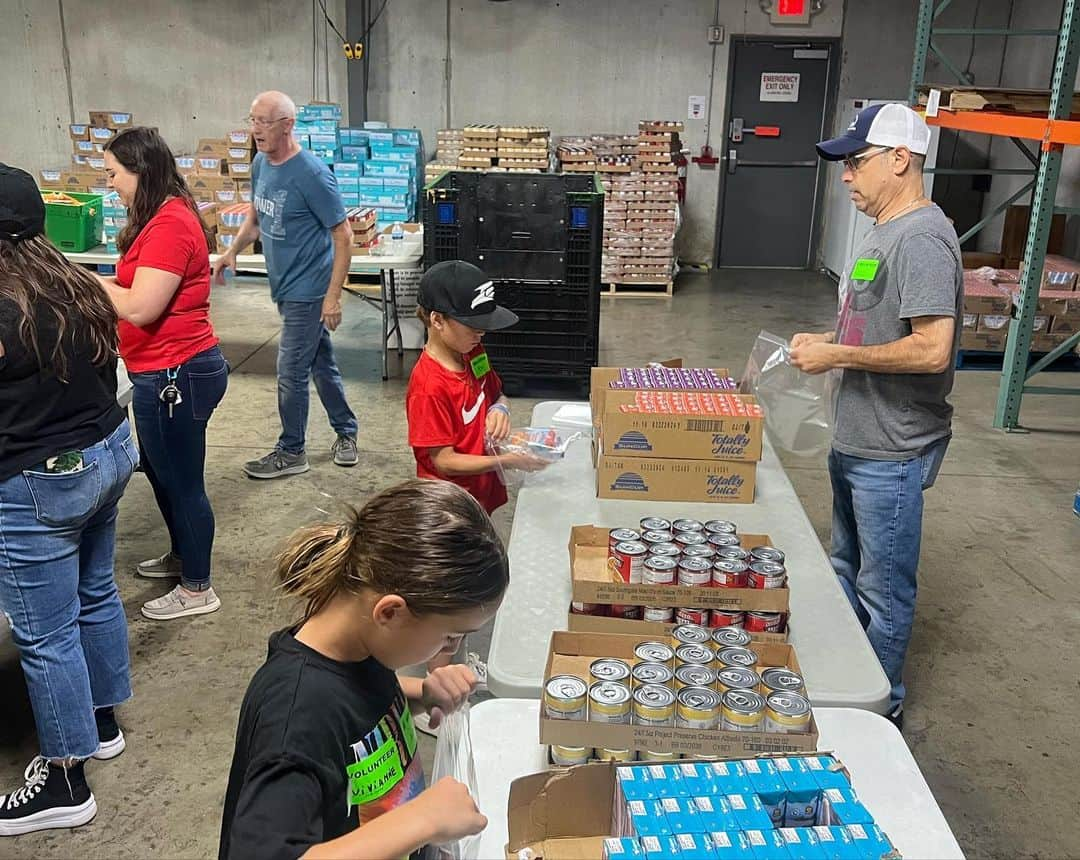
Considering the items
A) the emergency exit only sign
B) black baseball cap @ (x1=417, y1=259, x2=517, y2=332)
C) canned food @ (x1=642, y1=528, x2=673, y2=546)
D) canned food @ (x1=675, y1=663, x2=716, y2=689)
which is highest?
the emergency exit only sign

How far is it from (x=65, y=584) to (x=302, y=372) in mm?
2607

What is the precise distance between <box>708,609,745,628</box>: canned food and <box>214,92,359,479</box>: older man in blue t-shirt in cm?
340

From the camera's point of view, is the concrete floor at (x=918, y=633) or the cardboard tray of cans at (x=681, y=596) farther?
the concrete floor at (x=918, y=633)

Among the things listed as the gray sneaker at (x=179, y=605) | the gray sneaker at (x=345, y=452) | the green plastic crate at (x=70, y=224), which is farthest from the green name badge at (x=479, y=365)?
the green plastic crate at (x=70, y=224)

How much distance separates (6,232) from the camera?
92.0 inches

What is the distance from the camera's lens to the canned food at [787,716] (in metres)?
1.64

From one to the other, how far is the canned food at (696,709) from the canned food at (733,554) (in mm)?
545

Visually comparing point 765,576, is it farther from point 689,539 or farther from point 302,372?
point 302,372

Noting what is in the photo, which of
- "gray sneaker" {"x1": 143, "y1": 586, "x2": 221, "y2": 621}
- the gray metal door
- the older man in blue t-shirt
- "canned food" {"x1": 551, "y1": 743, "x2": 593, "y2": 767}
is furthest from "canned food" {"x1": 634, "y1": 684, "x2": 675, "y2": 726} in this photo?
the gray metal door

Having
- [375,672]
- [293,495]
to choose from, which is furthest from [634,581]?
[293,495]

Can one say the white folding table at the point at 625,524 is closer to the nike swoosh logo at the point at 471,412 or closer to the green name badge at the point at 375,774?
the nike swoosh logo at the point at 471,412

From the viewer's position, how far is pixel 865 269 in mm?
2791

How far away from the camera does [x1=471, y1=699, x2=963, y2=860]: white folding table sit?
→ 1.65 meters

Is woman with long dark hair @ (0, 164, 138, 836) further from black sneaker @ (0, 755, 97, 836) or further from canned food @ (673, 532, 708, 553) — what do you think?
canned food @ (673, 532, 708, 553)
